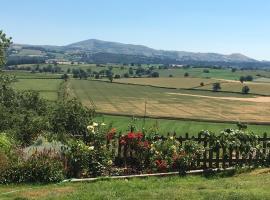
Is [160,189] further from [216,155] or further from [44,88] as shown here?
[44,88]

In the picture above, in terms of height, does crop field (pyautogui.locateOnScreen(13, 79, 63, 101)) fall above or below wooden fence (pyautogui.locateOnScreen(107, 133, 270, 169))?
below

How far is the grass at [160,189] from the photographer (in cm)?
1082

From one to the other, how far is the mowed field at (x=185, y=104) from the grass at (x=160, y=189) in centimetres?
6215

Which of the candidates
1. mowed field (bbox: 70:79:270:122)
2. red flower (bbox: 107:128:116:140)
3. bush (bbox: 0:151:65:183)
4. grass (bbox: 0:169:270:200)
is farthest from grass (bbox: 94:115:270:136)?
bush (bbox: 0:151:65:183)

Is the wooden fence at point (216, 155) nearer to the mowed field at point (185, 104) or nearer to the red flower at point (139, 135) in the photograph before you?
the red flower at point (139, 135)

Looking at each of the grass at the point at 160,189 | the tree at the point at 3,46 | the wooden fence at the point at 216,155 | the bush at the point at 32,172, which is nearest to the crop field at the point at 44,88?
the tree at the point at 3,46

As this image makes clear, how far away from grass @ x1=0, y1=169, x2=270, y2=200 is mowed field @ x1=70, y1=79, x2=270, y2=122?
204 feet

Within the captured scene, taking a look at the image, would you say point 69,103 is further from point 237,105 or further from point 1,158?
point 237,105

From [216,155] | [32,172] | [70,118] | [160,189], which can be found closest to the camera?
[160,189]

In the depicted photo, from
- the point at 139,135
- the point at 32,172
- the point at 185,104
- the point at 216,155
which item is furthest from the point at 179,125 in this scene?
the point at 32,172

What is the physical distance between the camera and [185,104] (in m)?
99.8

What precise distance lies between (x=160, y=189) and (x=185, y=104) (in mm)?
88482

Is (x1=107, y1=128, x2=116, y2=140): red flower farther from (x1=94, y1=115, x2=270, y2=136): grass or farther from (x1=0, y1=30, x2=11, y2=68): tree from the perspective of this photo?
(x1=94, y1=115, x2=270, y2=136): grass

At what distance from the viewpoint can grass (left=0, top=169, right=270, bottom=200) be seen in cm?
1082
